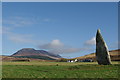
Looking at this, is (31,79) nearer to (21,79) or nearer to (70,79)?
(21,79)

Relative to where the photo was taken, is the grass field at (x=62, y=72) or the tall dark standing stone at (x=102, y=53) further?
the tall dark standing stone at (x=102, y=53)

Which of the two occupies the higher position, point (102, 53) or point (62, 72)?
point (102, 53)

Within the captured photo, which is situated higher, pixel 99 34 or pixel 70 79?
pixel 99 34

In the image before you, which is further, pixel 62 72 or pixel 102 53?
pixel 102 53

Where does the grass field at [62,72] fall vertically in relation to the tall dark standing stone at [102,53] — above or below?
below

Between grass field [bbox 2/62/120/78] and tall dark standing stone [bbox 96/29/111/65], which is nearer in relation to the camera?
grass field [bbox 2/62/120/78]

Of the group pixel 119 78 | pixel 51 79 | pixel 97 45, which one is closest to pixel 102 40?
pixel 97 45

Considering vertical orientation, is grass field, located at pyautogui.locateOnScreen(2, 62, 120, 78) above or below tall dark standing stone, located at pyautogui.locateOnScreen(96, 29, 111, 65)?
below

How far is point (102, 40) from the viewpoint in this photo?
4097cm

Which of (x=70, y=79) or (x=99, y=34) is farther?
(x=99, y=34)

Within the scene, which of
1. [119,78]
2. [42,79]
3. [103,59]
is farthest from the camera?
[103,59]

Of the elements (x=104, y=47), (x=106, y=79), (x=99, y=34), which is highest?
(x=99, y=34)

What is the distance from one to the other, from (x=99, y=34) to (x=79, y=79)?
2215 cm

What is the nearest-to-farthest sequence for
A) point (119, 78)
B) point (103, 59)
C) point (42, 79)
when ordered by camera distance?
point (42, 79), point (119, 78), point (103, 59)
